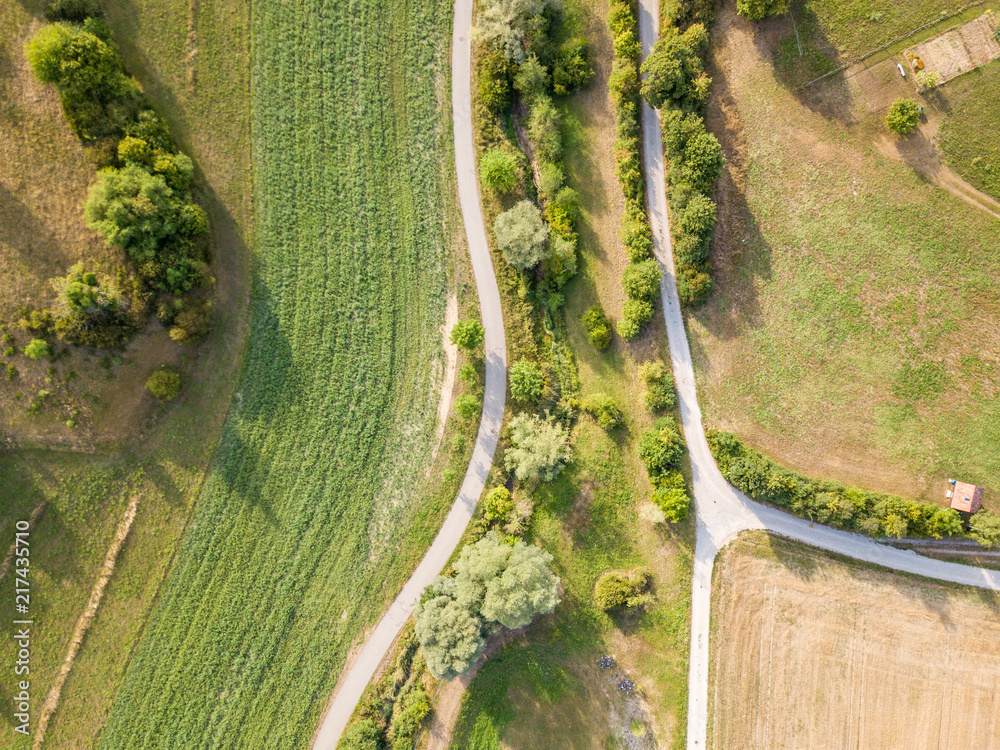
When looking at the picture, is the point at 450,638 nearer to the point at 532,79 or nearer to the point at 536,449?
the point at 536,449

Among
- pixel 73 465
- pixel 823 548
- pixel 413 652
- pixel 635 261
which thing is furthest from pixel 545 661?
pixel 73 465

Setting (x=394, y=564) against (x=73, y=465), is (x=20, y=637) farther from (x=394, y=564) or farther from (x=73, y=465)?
(x=394, y=564)

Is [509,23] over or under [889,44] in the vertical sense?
over

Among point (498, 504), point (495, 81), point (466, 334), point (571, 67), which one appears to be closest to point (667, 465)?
point (498, 504)

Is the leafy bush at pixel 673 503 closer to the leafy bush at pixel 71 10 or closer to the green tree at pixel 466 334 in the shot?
the green tree at pixel 466 334

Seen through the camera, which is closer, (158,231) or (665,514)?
(158,231)

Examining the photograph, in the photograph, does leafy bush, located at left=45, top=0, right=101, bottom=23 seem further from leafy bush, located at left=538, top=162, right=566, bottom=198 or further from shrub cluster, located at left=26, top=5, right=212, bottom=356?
leafy bush, located at left=538, top=162, right=566, bottom=198
